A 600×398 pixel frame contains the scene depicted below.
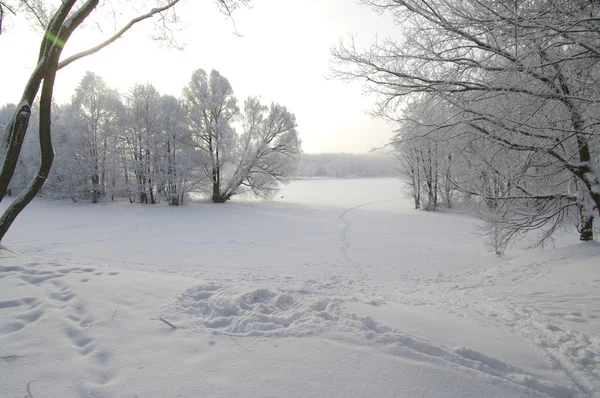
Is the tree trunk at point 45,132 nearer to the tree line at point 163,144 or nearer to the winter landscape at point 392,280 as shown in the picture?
the winter landscape at point 392,280

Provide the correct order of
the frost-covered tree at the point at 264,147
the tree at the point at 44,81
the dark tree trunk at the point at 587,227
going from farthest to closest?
the frost-covered tree at the point at 264,147
the dark tree trunk at the point at 587,227
the tree at the point at 44,81

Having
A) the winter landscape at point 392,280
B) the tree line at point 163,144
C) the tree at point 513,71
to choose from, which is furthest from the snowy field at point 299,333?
the tree line at point 163,144

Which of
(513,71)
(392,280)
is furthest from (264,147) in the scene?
(513,71)

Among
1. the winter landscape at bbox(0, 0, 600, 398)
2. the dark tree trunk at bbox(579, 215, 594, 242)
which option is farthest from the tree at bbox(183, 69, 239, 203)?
the dark tree trunk at bbox(579, 215, 594, 242)

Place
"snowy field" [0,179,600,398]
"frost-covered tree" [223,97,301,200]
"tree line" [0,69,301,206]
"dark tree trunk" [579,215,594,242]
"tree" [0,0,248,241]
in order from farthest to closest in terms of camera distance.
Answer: "frost-covered tree" [223,97,301,200] → "tree line" [0,69,301,206] → "dark tree trunk" [579,215,594,242] → "tree" [0,0,248,241] → "snowy field" [0,179,600,398]

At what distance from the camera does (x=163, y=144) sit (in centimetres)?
2273

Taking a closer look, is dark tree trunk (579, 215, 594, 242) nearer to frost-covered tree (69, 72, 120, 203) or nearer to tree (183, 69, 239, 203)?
tree (183, 69, 239, 203)

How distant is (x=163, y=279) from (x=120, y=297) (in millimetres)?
865

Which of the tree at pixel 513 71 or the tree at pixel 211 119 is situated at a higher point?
the tree at pixel 211 119

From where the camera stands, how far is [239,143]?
83.7 ft

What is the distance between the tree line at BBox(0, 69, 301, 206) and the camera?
22.4m

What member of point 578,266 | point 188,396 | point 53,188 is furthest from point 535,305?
point 53,188

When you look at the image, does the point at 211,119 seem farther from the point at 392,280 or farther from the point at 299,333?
the point at 299,333

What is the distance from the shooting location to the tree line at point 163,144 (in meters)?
22.4
